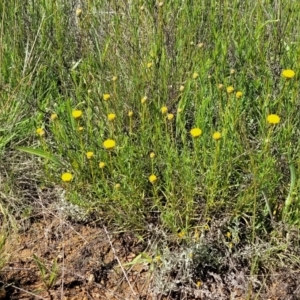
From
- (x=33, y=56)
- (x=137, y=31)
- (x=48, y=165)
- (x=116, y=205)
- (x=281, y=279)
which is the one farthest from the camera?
(x=33, y=56)

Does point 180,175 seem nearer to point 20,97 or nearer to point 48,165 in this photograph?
point 48,165

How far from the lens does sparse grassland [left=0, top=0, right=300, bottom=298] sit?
200cm

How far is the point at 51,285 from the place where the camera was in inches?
79.0

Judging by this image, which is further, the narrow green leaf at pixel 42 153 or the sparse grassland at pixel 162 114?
the narrow green leaf at pixel 42 153

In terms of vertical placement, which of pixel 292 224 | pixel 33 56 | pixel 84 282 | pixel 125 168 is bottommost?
pixel 84 282

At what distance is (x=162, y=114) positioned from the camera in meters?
2.20

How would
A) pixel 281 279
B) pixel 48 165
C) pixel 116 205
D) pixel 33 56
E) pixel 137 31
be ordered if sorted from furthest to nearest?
pixel 33 56 → pixel 137 31 → pixel 48 165 → pixel 116 205 → pixel 281 279

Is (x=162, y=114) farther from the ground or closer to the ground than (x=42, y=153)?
farther from the ground

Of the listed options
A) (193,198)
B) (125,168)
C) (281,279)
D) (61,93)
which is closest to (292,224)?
(281,279)

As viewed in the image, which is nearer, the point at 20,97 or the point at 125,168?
the point at 125,168

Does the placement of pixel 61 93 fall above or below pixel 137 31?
below

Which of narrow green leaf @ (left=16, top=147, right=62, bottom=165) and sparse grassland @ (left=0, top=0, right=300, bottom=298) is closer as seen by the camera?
sparse grassland @ (left=0, top=0, right=300, bottom=298)

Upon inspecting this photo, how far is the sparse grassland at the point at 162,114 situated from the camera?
200 cm

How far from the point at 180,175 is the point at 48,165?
0.59 metres
